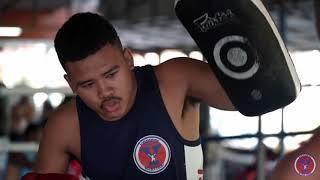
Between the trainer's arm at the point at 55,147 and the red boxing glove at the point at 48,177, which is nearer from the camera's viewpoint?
the red boxing glove at the point at 48,177

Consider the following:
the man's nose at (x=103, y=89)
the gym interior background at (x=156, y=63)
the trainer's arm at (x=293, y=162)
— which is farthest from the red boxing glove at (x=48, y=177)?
the gym interior background at (x=156, y=63)

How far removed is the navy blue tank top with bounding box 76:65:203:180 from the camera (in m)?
1.83

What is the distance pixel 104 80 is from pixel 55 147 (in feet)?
0.92

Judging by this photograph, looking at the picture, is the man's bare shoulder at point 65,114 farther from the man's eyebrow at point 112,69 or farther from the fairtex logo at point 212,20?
the fairtex logo at point 212,20

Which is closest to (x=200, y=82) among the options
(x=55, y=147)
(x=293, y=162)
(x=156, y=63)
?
(x=55, y=147)

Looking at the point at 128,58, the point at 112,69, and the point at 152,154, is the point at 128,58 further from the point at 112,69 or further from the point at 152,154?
the point at 152,154

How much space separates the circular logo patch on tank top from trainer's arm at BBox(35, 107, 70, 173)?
20cm

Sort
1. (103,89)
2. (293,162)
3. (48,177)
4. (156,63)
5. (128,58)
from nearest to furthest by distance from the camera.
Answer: (293,162)
(48,177)
(103,89)
(128,58)
(156,63)

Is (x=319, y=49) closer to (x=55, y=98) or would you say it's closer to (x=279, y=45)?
(x=279, y=45)

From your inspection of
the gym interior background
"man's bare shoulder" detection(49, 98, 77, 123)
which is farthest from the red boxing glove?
the gym interior background

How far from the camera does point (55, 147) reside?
1.90 m

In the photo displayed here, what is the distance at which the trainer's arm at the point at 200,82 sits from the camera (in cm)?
177

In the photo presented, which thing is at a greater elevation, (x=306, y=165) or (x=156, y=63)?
(x=156, y=63)

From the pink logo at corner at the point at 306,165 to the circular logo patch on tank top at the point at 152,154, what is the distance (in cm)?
56
